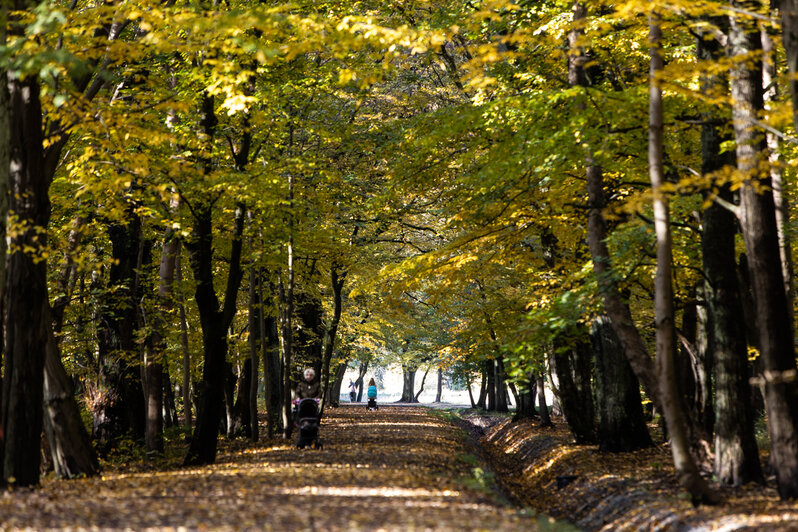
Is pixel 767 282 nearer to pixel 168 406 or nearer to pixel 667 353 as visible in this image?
pixel 667 353

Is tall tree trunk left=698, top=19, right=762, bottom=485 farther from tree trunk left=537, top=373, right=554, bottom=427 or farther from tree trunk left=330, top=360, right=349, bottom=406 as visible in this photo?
tree trunk left=330, top=360, right=349, bottom=406

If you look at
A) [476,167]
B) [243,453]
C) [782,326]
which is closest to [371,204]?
[476,167]

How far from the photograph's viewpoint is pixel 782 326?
31.1 ft

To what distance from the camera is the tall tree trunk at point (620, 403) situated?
15.9m

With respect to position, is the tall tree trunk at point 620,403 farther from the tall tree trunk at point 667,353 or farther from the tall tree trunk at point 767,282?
the tall tree trunk at point 667,353

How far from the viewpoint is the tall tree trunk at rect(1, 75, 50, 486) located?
994 centimetres

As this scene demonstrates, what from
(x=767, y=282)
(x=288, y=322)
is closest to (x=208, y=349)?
(x=288, y=322)

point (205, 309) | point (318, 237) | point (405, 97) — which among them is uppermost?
point (405, 97)

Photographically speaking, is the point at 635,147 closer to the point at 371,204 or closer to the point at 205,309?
the point at 371,204

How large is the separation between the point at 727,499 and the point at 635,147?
20.0 ft

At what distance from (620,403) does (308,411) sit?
673cm

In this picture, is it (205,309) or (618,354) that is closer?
(205,309)

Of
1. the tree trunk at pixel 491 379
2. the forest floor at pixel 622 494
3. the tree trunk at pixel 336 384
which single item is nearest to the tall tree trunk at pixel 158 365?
the forest floor at pixel 622 494

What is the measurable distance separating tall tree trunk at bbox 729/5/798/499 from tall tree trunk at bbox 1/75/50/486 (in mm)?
9212
